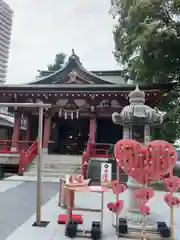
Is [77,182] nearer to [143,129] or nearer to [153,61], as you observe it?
[143,129]

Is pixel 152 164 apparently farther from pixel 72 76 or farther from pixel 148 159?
pixel 72 76

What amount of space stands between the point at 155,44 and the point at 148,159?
8.76 metres

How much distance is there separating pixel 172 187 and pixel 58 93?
10.1 m

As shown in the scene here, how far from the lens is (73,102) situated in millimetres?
13609

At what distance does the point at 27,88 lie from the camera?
42.3ft

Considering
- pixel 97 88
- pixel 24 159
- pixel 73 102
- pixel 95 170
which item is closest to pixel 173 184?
pixel 95 170

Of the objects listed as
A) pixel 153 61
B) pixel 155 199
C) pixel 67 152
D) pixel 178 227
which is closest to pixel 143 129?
Answer: pixel 178 227

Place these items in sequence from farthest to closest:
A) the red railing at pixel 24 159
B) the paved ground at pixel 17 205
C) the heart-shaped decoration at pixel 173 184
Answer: the red railing at pixel 24 159 < the paved ground at pixel 17 205 < the heart-shaped decoration at pixel 173 184

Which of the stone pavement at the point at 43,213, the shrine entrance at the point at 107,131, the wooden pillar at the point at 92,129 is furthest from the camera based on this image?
the shrine entrance at the point at 107,131

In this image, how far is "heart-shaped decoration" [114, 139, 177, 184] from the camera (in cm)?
349

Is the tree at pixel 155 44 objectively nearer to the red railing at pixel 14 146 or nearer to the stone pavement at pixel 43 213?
the stone pavement at pixel 43 213

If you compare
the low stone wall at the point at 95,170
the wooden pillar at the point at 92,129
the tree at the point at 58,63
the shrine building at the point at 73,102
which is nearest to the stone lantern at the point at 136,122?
the low stone wall at the point at 95,170

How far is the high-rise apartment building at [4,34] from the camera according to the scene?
47312 millimetres

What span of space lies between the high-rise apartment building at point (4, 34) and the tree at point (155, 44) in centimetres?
3918
